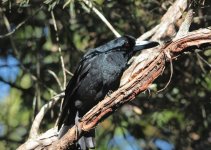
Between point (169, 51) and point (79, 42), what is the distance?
309 centimetres

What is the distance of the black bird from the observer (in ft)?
16.8

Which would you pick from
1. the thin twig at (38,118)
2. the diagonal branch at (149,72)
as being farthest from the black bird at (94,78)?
the diagonal branch at (149,72)

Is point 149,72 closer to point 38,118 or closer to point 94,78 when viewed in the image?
point 94,78

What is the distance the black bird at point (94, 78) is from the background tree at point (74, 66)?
1.08 m

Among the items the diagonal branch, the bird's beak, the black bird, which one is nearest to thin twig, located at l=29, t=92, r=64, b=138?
the black bird

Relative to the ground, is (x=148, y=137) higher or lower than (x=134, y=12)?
lower

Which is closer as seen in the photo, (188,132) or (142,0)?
(142,0)

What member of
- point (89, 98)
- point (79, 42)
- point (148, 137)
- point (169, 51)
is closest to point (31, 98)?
point (79, 42)

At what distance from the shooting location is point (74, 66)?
279 inches

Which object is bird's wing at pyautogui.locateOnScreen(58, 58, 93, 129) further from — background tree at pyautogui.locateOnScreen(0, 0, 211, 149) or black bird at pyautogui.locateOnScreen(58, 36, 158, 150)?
background tree at pyautogui.locateOnScreen(0, 0, 211, 149)

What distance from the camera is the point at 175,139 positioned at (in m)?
7.27

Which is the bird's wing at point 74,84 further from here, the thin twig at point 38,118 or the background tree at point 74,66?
the background tree at point 74,66

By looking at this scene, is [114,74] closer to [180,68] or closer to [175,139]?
[180,68]

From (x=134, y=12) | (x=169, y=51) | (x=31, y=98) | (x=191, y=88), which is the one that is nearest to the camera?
(x=169, y=51)
